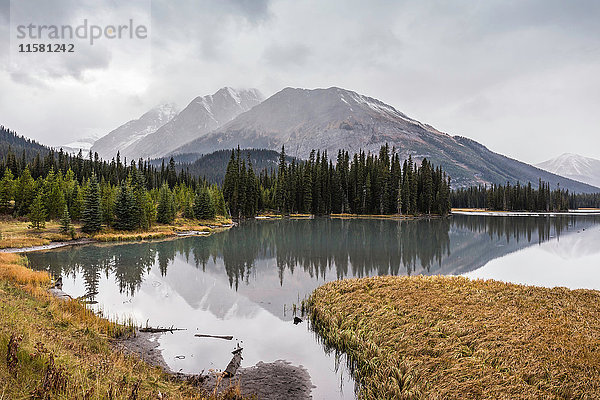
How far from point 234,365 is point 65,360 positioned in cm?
578

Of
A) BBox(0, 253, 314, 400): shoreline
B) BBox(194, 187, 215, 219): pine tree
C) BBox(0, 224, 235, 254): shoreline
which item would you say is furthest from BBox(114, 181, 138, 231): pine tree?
BBox(0, 253, 314, 400): shoreline

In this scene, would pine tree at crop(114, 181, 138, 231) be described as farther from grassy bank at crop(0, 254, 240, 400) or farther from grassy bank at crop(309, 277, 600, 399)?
grassy bank at crop(309, 277, 600, 399)

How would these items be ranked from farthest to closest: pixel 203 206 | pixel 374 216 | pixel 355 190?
pixel 355 190, pixel 374 216, pixel 203 206

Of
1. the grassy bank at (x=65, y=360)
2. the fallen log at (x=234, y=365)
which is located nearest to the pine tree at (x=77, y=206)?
the grassy bank at (x=65, y=360)

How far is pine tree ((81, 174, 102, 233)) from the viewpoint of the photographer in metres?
57.5

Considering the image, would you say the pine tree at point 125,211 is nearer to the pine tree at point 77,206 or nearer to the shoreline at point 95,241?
the shoreline at point 95,241

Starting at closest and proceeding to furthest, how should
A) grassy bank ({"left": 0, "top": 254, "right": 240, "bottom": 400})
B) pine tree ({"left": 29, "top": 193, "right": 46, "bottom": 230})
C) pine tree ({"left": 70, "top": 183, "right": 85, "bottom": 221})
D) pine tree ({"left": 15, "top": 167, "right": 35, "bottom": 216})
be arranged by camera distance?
grassy bank ({"left": 0, "top": 254, "right": 240, "bottom": 400}) → pine tree ({"left": 29, "top": 193, "right": 46, "bottom": 230}) → pine tree ({"left": 70, "top": 183, "right": 85, "bottom": 221}) → pine tree ({"left": 15, "top": 167, "right": 35, "bottom": 216})

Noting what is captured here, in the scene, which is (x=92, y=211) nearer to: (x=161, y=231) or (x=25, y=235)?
(x=25, y=235)

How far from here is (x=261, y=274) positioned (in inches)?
1239

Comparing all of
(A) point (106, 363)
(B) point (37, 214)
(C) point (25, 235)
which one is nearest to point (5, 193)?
(B) point (37, 214)

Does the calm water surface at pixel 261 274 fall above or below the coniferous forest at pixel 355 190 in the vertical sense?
below

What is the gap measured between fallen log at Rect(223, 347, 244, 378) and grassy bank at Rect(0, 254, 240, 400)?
1.63 m

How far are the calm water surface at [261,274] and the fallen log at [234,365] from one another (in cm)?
35

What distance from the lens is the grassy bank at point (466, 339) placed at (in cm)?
966
